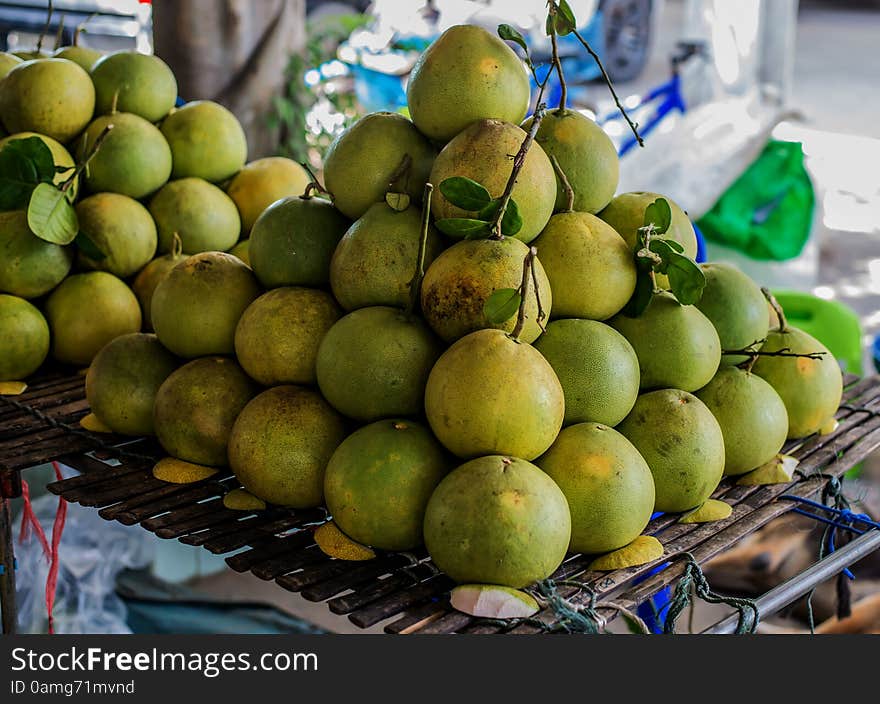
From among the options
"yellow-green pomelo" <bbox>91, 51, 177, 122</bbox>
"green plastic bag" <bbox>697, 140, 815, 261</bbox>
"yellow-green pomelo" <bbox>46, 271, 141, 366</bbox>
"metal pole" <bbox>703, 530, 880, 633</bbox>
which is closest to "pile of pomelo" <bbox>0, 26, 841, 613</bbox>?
"metal pole" <bbox>703, 530, 880, 633</bbox>

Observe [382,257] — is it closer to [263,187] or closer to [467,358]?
[467,358]

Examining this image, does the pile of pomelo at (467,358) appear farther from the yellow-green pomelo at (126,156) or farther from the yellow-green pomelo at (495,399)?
the yellow-green pomelo at (126,156)

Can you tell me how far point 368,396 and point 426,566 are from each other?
237 millimetres

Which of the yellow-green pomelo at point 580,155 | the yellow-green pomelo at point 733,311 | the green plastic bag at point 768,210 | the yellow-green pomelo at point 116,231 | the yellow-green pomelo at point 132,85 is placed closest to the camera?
the yellow-green pomelo at point 580,155

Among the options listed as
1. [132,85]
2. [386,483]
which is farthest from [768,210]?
[386,483]

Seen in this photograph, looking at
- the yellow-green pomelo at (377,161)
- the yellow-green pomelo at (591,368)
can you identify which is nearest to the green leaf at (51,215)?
the yellow-green pomelo at (377,161)

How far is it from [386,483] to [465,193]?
0.39 metres

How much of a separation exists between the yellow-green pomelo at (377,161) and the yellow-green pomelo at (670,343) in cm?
37

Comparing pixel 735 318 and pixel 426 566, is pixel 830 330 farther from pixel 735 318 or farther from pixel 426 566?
pixel 426 566

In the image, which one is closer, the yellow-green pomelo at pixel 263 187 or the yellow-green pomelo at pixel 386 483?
the yellow-green pomelo at pixel 386 483

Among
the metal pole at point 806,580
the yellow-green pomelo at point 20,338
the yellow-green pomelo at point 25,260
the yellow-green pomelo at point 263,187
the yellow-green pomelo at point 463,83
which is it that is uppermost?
the yellow-green pomelo at point 463,83

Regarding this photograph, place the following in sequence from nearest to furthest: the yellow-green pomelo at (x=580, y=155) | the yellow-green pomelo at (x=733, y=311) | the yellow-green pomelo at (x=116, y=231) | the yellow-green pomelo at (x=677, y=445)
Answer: the yellow-green pomelo at (x=677, y=445), the yellow-green pomelo at (x=580, y=155), the yellow-green pomelo at (x=733, y=311), the yellow-green pomelo at (x=116, y=231)

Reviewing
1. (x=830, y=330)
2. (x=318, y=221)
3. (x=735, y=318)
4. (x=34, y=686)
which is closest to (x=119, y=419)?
(x=318, y=221)

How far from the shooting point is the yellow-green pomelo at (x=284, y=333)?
4.54 ft
